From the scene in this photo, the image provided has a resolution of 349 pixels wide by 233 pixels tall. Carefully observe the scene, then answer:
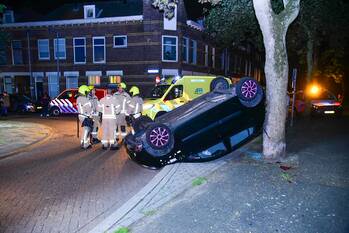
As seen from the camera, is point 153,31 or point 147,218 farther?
point 153,31

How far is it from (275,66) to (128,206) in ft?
14.2

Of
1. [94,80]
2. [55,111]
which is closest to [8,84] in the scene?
[94,80]

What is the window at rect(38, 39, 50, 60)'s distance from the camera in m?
28.1

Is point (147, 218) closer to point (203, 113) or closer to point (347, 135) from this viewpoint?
point (203, 113)

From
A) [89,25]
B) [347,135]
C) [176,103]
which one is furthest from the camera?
[89,25]

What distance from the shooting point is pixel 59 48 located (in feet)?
91.0

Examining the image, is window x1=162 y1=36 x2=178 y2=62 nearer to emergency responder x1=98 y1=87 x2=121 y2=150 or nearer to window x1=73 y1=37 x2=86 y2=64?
window x1=73 y1=37 x2=86 y2=64

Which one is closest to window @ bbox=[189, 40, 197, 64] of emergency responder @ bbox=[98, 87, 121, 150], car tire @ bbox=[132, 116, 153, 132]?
emergency responder @ bbox=[98, 87, 121, 150]

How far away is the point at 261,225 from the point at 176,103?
29.2ft

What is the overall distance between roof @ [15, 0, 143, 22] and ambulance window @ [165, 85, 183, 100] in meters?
15.3

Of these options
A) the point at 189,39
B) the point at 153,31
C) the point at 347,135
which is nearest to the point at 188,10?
the point at 189,39

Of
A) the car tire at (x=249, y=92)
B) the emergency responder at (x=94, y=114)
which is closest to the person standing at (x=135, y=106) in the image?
the emergency responder at (x=94, y=114)

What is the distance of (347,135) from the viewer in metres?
10.4

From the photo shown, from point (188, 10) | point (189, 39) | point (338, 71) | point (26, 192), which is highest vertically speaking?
point (188, 10)
